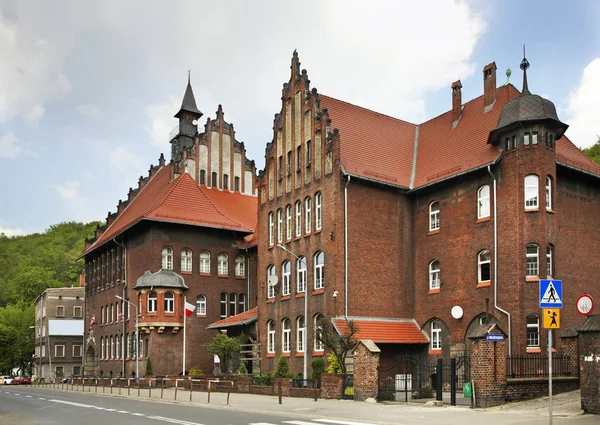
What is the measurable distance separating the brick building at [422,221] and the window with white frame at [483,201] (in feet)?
0.28

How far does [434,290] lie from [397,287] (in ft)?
6.72

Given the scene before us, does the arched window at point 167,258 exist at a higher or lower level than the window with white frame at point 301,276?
higher

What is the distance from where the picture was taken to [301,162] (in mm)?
41812

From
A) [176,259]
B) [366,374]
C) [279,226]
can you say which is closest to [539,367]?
[366,374]

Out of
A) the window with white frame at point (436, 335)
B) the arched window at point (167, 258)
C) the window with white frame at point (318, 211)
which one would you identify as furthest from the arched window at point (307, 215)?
the arched window at point (167, 258)

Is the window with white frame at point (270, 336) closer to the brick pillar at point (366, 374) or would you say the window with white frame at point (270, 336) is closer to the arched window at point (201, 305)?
the arched window at point (201, 305)

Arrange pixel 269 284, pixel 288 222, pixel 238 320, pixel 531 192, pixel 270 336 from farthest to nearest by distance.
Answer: pixel 238 320, pixel 269 284, pixel 270 336, pixel 288 222, pixel 531 192

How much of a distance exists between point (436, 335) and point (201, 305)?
21.6m

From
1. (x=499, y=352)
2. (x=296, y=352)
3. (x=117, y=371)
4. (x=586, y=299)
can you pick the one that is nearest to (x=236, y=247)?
(x=117, y=371)

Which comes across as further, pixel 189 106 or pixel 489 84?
pixel 189 106

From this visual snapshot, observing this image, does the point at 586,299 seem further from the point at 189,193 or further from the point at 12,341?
the point at 12,341

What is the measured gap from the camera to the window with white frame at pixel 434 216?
39000 millimetres

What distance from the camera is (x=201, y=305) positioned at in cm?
5419

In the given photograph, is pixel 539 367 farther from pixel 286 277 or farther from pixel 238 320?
pixel 238 320
